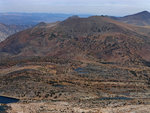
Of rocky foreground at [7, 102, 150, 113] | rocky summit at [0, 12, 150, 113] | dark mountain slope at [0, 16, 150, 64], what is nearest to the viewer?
rocky foreground at [7, 102, 150, 113]

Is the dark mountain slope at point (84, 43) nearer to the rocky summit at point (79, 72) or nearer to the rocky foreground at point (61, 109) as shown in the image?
the rocky summit at point (79, 72)

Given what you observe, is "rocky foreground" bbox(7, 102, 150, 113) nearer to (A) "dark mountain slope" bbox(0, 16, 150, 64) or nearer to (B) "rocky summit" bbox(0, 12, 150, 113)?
(B) "rocky summit" bbox(0, 12, 150, 113)

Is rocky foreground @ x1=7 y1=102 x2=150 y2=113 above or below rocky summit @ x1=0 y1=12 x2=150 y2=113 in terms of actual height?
below

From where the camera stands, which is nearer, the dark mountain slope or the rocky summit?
the rocky summit

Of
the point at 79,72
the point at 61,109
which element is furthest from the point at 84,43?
the point at 61,109

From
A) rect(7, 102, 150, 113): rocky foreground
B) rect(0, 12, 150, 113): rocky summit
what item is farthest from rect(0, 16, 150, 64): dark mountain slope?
rect(7, 102, 150, 113): rocky foreground

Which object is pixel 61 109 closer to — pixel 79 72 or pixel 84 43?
pixel 79 72

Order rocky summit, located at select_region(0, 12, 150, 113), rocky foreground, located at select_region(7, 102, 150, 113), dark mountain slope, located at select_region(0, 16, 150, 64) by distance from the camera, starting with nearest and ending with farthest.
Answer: rocky foreground, located at select_region(7, 102, 150, 113), rocky summit, located at select_region(0, 12, 150, 113), dark mountain slope, located at select_region(0, 16, 150, 64)

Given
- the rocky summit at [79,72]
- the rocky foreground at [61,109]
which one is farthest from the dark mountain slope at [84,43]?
the rocky foreground at [61,109]

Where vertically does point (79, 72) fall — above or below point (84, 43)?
below
